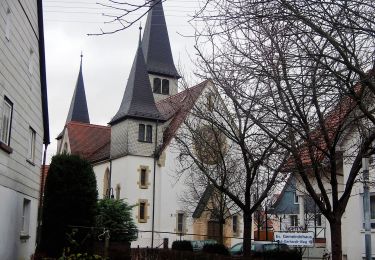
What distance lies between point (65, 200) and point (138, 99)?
30.7m

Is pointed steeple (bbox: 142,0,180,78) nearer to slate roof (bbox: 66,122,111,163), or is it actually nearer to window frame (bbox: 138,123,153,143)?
slate roof (bbox: 66,122,111,163)

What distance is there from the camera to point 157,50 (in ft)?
210

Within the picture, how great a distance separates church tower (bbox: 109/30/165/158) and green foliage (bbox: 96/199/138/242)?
1465 centimetres

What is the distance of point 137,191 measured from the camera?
46.2 metres

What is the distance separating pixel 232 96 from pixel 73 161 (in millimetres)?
7624

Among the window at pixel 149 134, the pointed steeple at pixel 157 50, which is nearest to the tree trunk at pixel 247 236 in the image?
the window at pixel 149 134

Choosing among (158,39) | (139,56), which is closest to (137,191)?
(139,56)

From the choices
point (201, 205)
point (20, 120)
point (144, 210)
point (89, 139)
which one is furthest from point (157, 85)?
point (20, 120)

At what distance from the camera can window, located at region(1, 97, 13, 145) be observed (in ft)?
47.7

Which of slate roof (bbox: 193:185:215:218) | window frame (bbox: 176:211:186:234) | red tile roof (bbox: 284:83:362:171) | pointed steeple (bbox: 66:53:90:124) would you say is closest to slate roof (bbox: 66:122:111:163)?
pointed steeple (bbox: 66:53:90:124)

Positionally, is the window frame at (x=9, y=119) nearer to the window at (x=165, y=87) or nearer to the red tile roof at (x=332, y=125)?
the red tile roof at (x=332, y=125)

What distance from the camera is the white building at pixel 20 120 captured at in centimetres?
1438

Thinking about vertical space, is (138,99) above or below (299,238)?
above

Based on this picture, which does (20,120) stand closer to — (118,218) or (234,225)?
(118,218)
